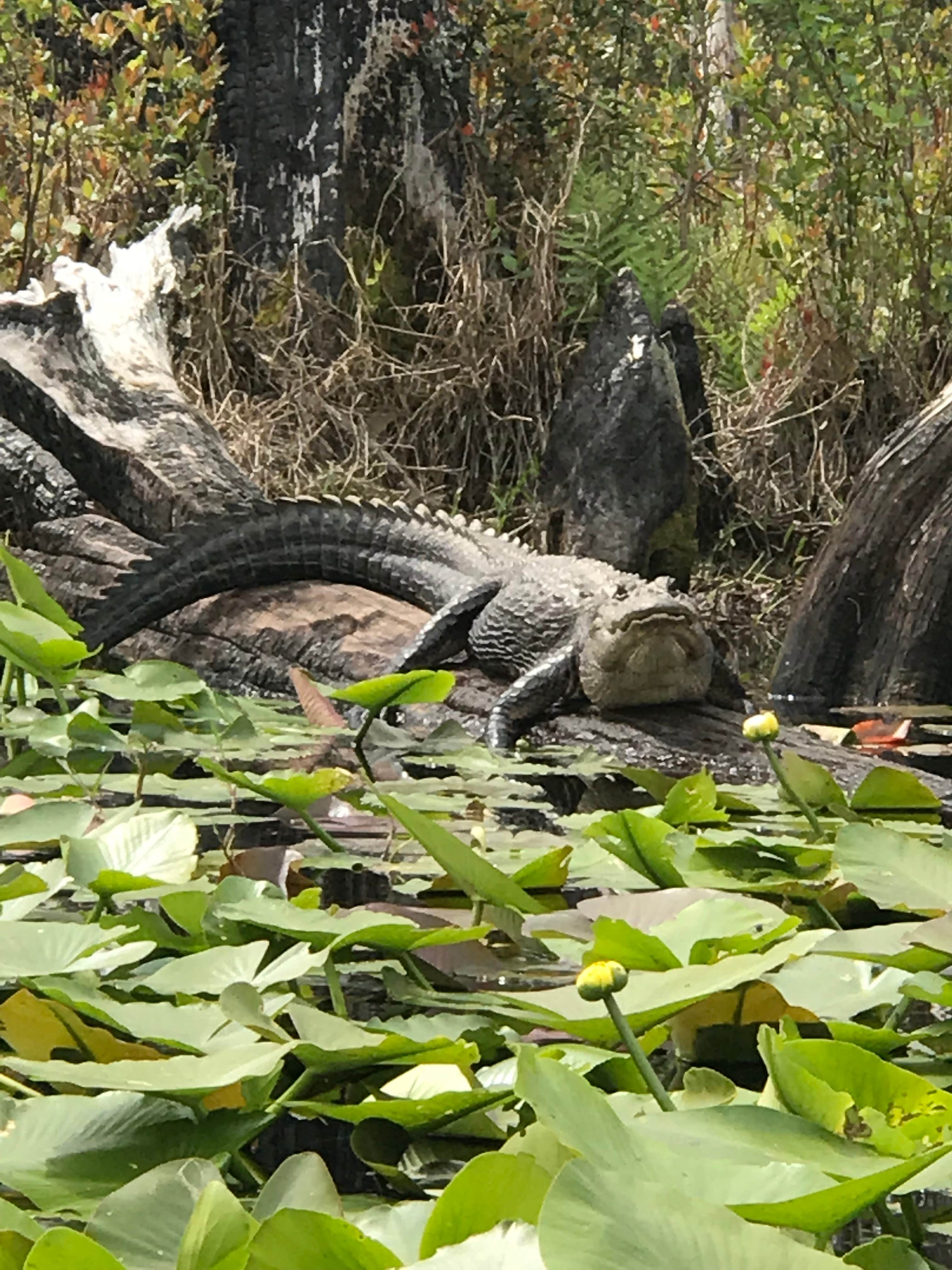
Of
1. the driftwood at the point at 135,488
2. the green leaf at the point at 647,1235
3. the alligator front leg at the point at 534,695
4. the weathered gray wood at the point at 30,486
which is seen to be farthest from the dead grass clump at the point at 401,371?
the green leaf at the point at 647,1235

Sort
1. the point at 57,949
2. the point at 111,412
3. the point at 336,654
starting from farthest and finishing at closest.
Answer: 1. the point at 111,412
2. the point at 336,654
3. the point at 57,949

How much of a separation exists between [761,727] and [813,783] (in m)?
0.67

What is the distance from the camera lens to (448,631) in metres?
4.21

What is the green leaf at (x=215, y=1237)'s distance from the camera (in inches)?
24.7

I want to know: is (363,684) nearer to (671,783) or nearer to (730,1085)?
(671,783)

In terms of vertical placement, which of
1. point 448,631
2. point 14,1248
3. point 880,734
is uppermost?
point 14,1248

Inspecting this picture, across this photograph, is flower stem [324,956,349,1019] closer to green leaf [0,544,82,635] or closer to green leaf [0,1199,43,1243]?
green leaf [0,1199,43,1243]

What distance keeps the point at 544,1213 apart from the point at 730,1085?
40 centimetres

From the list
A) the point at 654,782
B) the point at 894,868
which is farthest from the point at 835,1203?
the point at 654,782

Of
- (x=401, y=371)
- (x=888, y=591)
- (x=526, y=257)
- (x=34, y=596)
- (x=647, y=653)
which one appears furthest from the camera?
(x=526, y=257)

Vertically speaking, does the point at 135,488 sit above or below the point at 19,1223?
above

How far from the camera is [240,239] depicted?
7.27 m

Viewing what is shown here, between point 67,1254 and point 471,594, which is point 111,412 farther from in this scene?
point 67,1254

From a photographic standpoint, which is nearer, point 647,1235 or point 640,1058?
point 647,1235
